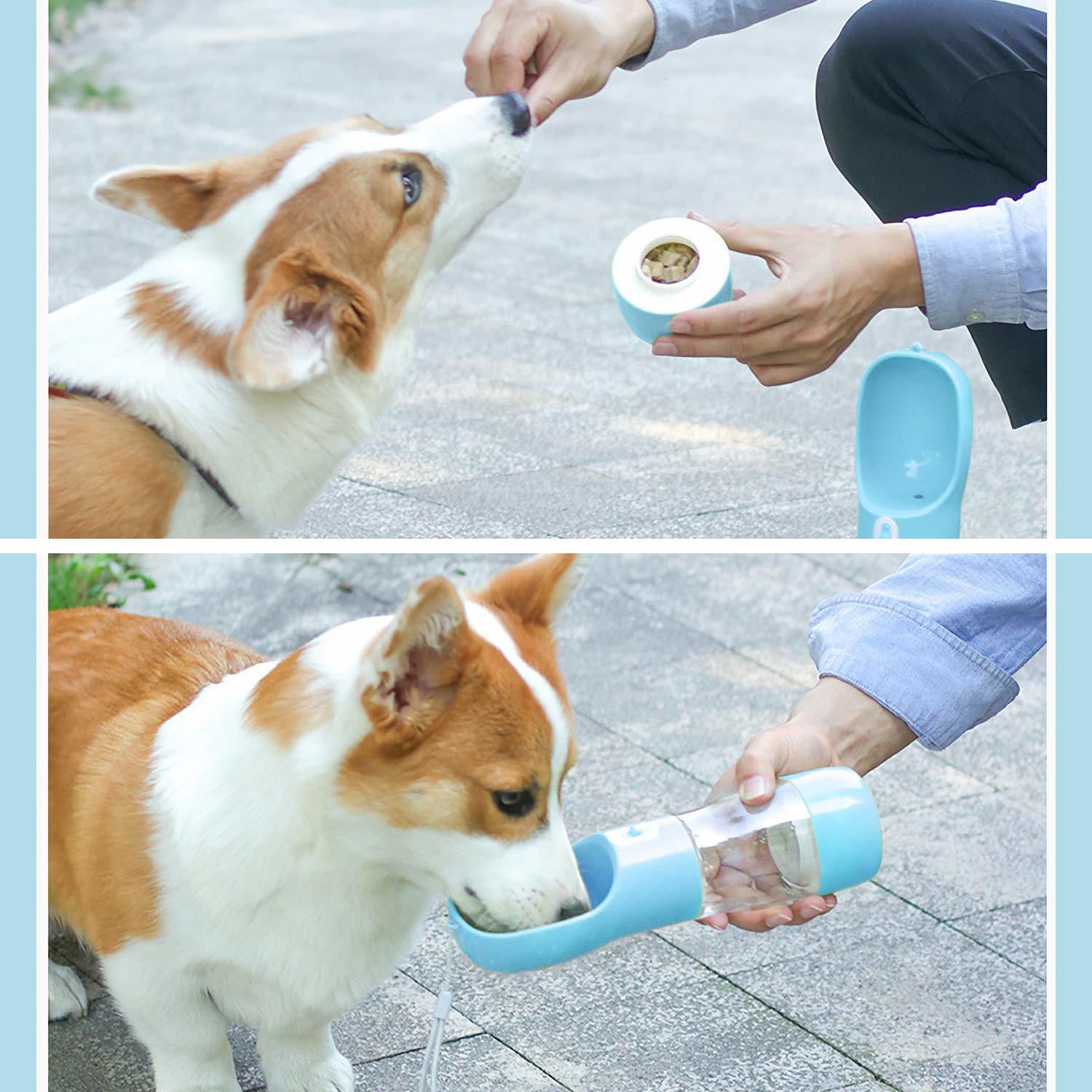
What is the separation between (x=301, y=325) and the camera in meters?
1.77

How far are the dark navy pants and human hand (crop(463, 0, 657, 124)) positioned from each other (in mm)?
554

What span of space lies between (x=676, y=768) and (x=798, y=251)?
119cm

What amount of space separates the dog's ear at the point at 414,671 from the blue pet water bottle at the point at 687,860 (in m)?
0.23

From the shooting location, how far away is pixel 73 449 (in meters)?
1.76

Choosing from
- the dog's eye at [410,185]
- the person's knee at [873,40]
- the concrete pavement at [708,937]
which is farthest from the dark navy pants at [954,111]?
the dog's eye at [410,185]

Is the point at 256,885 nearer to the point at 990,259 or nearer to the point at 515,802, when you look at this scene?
the point at 515,802

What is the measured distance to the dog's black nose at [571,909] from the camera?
162 centimetres

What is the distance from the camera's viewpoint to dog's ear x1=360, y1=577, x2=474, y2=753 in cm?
151

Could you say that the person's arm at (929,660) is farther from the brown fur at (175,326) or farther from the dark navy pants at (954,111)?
the brown fur at (175,326)

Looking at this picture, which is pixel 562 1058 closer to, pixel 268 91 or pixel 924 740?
pixel 924 740

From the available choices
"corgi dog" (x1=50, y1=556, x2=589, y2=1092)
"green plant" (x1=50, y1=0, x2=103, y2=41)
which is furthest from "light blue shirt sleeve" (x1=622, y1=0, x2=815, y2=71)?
"green plant" (x1=50, y1=0, x2=103, y2=41)

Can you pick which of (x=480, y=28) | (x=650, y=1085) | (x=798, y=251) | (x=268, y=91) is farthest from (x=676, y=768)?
(x=268, y=91)

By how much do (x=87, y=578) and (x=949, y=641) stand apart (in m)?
1.73

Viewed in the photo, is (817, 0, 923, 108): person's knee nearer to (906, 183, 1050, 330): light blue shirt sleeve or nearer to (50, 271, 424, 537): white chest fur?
(906, 183, 1050, 330): light blue shirt sleeve
